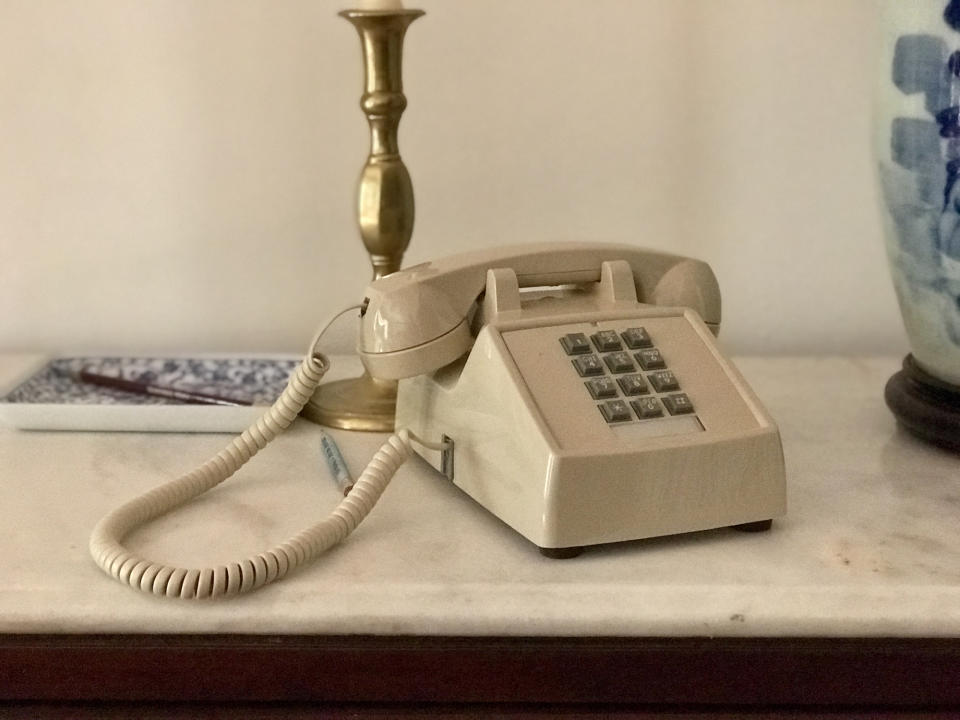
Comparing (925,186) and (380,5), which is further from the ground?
(380,5)

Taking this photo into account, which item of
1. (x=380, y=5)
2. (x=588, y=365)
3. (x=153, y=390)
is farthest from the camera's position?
(x=153, y=390)

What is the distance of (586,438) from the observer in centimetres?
58

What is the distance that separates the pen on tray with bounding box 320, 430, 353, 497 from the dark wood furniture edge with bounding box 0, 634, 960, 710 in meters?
0.14

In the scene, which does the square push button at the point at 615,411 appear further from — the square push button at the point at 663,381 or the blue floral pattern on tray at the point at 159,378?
the blue floral pattern on tray at the point at 159,378

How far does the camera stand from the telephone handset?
0.56m

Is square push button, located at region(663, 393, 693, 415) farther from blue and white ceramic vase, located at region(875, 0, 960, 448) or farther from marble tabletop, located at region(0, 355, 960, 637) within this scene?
blue and white ceramic vase, located at region(875, 0, 960, 448)

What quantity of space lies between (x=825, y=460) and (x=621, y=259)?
8.2 inches

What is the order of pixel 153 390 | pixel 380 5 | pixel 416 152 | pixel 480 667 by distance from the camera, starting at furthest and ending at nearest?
pixel 416 152, pixel 153 390, pixel 380 5, pixel 480 667

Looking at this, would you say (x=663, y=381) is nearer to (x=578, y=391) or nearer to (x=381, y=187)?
(x=578, y=391)

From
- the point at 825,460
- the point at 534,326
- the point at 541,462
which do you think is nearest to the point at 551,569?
the point at 541,462

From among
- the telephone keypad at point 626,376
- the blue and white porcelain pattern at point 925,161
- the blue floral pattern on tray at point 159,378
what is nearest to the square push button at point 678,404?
the telephone keypad at point 626,376

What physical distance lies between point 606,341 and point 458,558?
0.17 meters

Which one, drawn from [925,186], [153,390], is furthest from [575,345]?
[153,390]

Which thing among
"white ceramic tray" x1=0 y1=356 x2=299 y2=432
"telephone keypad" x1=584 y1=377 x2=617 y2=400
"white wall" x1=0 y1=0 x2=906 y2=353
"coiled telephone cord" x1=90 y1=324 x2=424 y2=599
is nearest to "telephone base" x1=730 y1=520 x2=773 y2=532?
"telephone keypad" x1=584 y1=377 x2=617 y2=400
